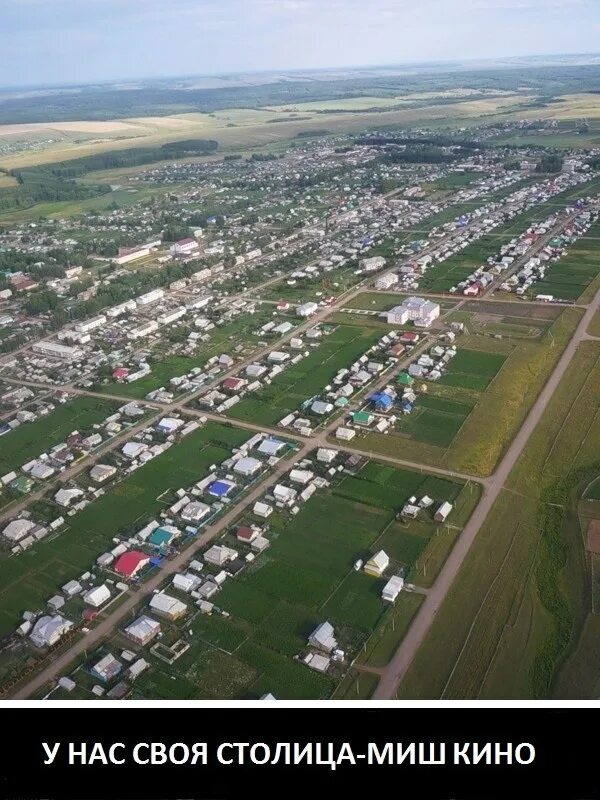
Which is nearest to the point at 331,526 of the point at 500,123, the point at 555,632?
the point at 555,632

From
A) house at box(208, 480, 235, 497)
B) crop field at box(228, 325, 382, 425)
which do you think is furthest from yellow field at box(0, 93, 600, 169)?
house at box(208, 480, 235, 497)

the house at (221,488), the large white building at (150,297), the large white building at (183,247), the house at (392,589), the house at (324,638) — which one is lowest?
the house at (324,638)

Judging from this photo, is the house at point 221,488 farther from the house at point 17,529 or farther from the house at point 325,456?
the house at point 17,529

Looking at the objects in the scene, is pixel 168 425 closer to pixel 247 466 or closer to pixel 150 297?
pixel 247 466

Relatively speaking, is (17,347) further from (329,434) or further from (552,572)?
(552,572)

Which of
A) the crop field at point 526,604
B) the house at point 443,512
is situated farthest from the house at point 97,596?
the house at point 443,512

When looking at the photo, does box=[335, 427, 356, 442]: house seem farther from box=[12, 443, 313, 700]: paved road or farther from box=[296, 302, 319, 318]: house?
box=[296, 302, 319, 318]: house

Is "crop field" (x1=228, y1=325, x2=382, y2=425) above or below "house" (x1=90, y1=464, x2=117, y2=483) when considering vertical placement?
above
